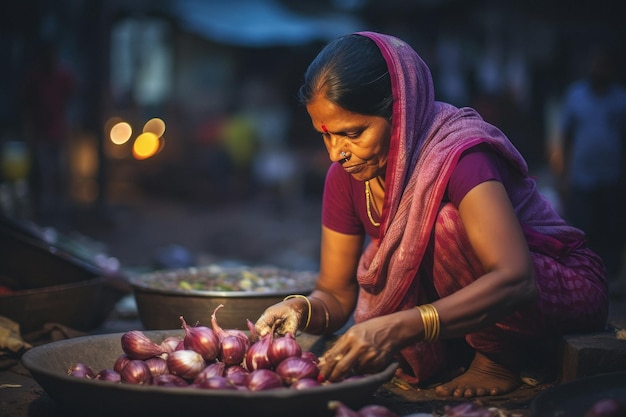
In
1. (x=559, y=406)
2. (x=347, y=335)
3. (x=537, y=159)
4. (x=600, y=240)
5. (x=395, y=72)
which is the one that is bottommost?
(x=537, y=159)

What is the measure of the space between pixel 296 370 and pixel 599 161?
205 inches

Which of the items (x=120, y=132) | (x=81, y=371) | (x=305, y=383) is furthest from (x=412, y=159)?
(x=120, y=132)

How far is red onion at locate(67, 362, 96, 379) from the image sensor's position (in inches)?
98.0

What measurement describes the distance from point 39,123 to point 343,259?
24.8ft

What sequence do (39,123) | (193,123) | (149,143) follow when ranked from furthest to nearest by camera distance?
(193,123) → (149,143) → (39,123)

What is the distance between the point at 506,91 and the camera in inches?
598

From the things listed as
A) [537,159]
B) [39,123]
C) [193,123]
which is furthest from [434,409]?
[537,159]

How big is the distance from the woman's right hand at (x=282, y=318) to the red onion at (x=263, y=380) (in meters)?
0.30

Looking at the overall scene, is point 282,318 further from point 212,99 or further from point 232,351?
point 212,99

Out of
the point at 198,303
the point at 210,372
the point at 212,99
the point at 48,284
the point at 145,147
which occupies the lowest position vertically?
the point at 212,99

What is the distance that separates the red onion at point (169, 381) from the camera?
246 centimetres

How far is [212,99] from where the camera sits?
56.9 ft

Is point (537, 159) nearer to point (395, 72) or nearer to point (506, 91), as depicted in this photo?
point (506, 91)

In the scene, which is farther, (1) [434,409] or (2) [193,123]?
(2) [193,123]
